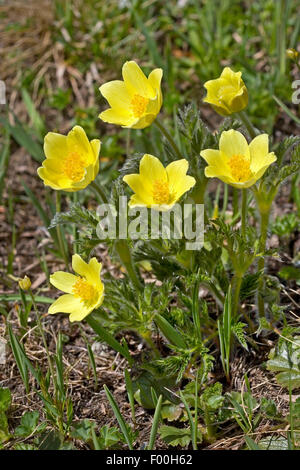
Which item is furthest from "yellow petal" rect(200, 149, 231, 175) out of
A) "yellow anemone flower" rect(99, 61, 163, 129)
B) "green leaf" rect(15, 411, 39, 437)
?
Answer: "green leaf" rect(15, 411, 39, 437)

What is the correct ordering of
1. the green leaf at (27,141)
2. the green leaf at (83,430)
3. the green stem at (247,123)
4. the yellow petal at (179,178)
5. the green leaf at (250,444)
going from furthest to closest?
the green leaf at (27,141) < the green stem at (247,123) < the green leaf at (83,430) < the yellow petal at (179,178) < the green leaf at (250,444)

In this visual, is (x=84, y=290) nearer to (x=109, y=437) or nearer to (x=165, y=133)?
(x=109, y=437)

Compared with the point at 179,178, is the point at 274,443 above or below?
below

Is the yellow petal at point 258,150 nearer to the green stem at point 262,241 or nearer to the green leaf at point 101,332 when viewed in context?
the green stem at point 262,241

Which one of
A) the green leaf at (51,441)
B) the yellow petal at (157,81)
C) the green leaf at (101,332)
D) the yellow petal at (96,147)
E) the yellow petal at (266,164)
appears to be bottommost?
the green leaf at (51,441)

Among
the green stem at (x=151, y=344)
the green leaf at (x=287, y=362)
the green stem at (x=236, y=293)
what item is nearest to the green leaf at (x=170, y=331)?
the green stem at (x=151, y=344)

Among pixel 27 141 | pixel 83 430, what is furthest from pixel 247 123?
pixel 27 141
